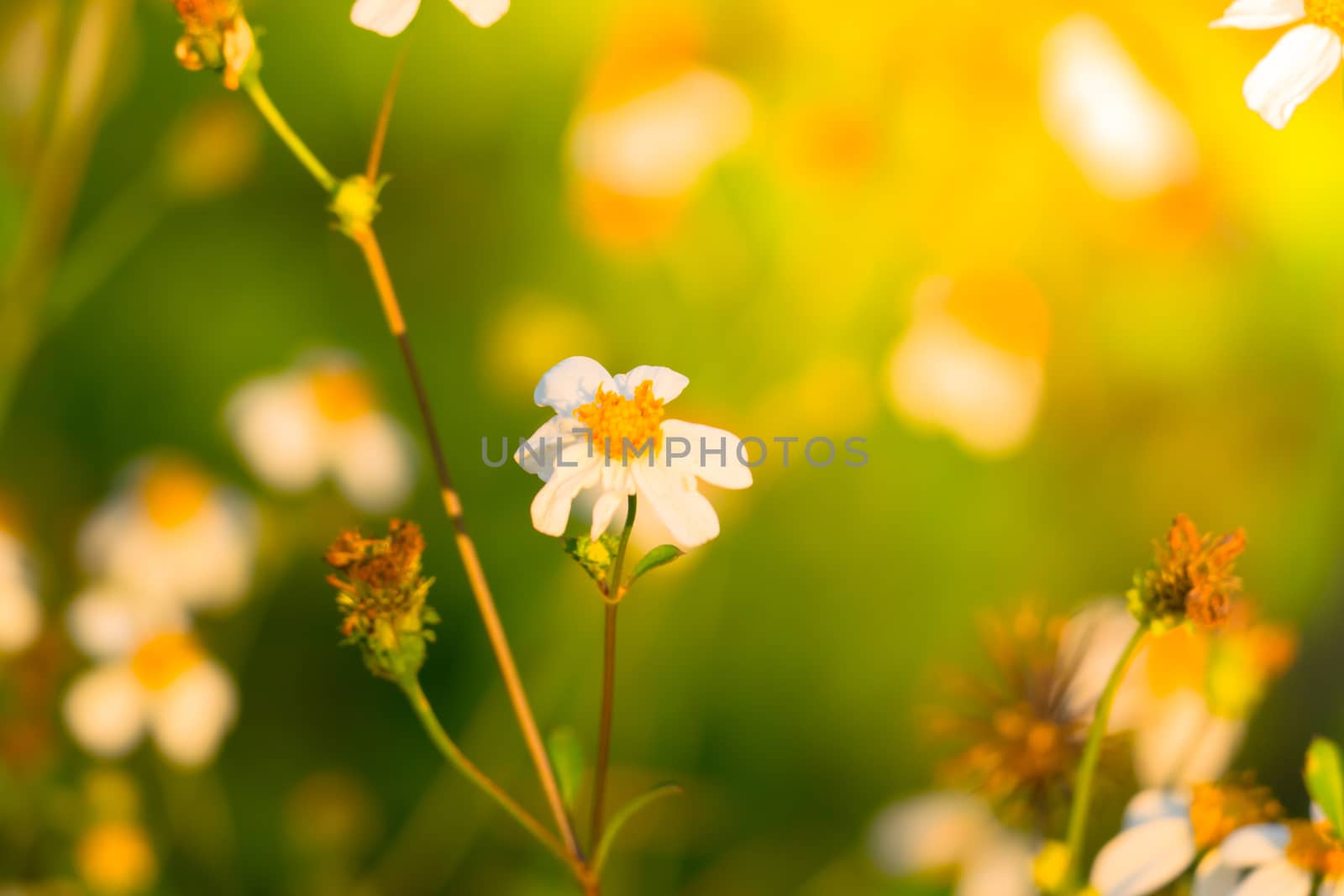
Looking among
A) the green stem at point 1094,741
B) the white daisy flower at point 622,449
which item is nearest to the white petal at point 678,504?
the white daisy flower at point 622,449

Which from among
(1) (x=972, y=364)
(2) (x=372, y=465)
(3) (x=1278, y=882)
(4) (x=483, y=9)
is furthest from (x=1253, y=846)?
(2) (x=372, y=465)

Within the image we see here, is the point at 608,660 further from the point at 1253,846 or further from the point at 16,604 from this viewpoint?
→ the point at 16,604

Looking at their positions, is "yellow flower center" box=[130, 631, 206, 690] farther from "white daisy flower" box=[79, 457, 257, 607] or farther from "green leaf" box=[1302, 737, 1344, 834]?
"green leaf" box=[1302, 737, 1344, 834]

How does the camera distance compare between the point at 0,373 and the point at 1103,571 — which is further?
the point at 1103,571

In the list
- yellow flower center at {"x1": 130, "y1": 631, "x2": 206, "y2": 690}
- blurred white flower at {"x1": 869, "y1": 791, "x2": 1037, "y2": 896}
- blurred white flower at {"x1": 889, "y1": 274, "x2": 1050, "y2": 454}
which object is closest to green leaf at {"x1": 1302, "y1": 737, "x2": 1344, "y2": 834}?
blurred white flower at {"x1": 869, "y1": 791, "x2": 1037, "y2": 896}

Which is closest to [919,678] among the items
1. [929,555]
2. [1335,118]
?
[929,555]

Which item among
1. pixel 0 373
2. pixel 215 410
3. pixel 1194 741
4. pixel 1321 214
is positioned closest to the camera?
pixel 1194 741

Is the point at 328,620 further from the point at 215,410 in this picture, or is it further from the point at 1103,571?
the point at 1103,571

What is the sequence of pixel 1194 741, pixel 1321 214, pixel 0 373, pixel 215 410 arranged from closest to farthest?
pixel 1194 741 < pixel 0 373 < pixel 1321 214 < pixel 215 410

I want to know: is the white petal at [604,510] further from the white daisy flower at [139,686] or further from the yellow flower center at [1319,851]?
the white daisy flower at [139,686]
